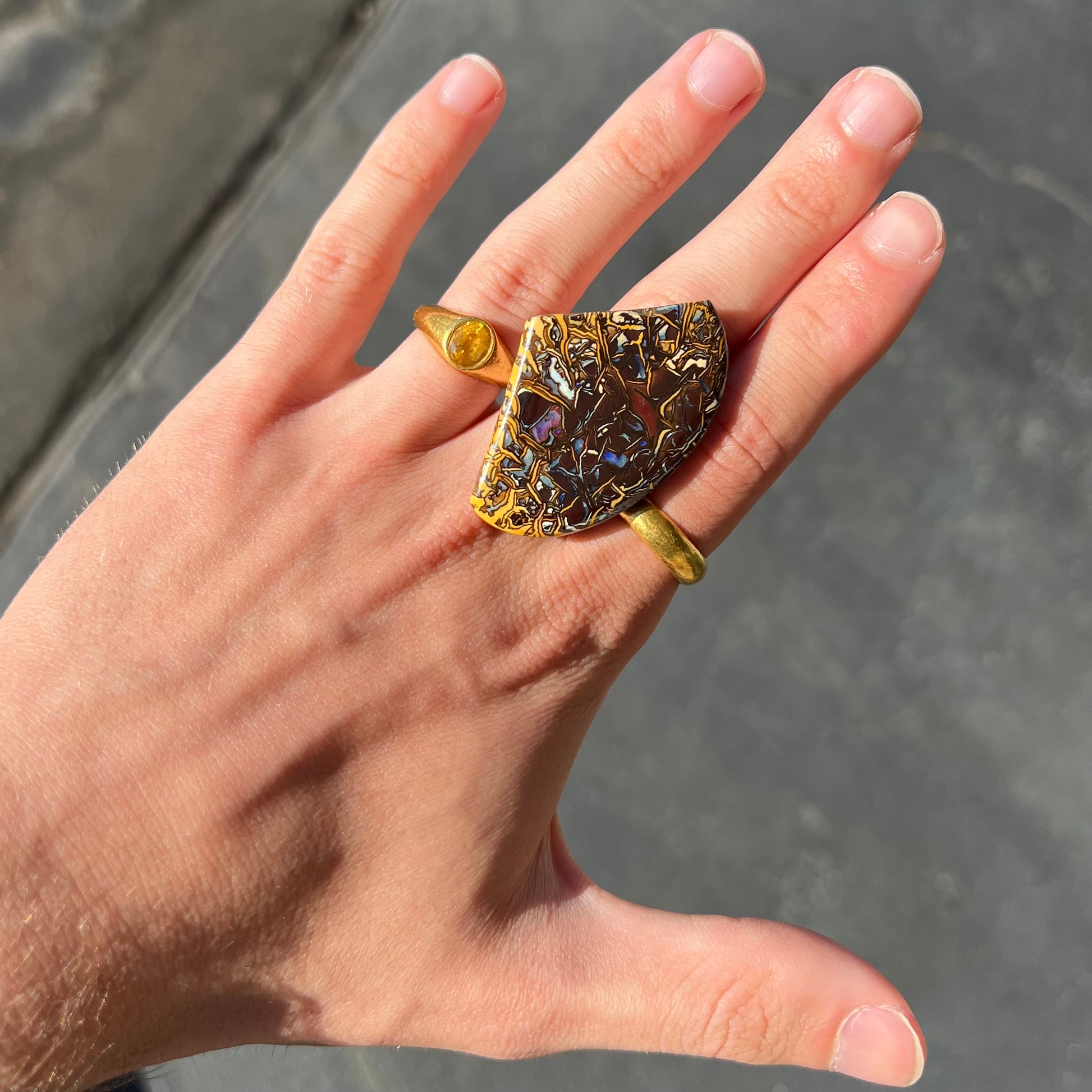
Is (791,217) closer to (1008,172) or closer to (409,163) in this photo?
(409,163)

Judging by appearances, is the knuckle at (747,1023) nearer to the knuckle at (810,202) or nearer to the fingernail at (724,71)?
the knuckle at (810,202)

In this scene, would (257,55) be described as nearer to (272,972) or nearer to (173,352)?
(173,352)

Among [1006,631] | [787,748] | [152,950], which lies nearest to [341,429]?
[152,950]

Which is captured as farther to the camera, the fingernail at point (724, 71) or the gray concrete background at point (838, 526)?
the gray concrete background at point (838, 526)

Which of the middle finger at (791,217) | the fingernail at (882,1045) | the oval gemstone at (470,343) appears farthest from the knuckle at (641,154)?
the fingernail at (882,1045)

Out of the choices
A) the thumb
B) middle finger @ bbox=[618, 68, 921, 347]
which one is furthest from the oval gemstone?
the thumb

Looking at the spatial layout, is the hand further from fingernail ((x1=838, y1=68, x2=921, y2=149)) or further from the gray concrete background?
the gray concrete background

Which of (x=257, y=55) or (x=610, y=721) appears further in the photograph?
(x=257, y=55)
